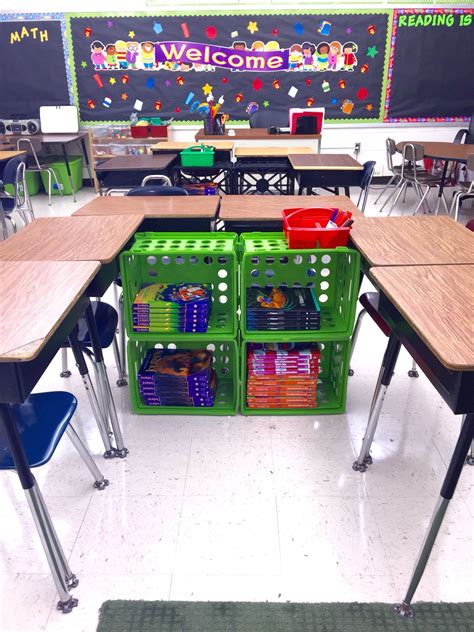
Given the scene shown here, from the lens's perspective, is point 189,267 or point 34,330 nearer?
point 34,330

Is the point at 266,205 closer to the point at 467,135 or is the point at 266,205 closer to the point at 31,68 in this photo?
the point at 467,135

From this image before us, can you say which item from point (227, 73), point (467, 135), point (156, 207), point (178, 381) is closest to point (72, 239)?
point (156, 207)

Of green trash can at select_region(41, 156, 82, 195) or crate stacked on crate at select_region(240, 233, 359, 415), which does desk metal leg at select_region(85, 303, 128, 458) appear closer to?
crate stacked on crate at select_region(240, 233, 359, 415)

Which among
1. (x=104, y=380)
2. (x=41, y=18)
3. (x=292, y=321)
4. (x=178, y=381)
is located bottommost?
(x=178, y=381)

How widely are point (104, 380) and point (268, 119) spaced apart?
501 centimetres

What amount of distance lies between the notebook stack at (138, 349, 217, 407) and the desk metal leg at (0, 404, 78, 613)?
890mm

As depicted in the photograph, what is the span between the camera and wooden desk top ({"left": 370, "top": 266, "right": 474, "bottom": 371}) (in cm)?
119

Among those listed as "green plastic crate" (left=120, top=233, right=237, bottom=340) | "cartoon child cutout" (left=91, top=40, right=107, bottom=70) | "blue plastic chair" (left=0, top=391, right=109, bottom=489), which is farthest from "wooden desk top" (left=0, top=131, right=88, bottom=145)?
"blue plastic chair" (left=0, top=391, right=109, bottom=489)

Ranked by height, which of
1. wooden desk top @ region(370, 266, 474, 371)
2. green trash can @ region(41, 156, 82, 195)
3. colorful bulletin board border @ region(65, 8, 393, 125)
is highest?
colorful bulletin board border @ region(65, 8, 393, 125)

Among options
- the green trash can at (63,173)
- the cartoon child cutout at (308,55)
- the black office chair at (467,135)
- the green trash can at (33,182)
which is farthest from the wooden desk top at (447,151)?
the green trash can at (33,182)

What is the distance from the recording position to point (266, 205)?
2.60 m

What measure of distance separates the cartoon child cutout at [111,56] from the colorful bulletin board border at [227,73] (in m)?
0.01

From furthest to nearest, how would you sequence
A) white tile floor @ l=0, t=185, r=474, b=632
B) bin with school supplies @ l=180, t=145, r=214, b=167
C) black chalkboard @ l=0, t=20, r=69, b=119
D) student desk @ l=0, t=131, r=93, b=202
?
black chalkboard @ l=0, t=20, r=69, b=119
student desk @ l=0, t=131, r=93, b=202
bin with school supplies @ l=180, t=145, r=214, b=167
white tile floor @ l=0, t=185, r=474, b=632

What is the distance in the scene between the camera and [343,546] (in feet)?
Result: 5.49
